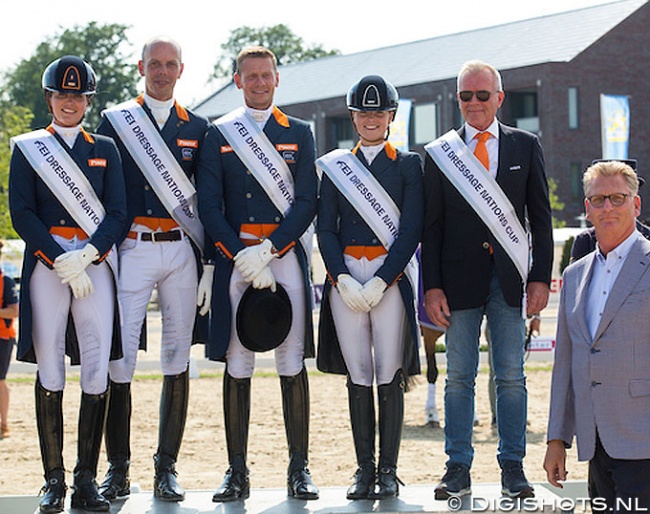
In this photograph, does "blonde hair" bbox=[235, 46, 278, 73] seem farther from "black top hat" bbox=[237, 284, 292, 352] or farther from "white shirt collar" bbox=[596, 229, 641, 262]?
"white shirt collar" bbox=[596, 229, 641, 262]

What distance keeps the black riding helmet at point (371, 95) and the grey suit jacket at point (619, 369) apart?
1834mm

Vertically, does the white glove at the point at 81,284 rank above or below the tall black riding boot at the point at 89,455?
above

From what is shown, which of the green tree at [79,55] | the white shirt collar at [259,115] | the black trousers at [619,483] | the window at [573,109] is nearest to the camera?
the black trousers at [619,483]

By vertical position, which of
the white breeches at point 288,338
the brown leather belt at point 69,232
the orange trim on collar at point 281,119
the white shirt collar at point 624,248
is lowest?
the white breeches at point 288,338

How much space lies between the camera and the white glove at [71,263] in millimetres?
5531

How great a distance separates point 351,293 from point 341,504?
3.64ft

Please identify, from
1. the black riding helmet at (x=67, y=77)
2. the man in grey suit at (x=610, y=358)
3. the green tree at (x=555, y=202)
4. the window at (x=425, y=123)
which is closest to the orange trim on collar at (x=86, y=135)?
the black riding helmet at (x=67, y=77)

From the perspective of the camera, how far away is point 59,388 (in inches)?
227

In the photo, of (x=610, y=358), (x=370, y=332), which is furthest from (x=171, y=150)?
(x=610, y=358)

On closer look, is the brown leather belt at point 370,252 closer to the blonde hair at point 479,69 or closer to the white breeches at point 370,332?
the white breeches at point 370,332

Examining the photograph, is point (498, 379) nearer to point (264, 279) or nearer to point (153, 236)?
point (264, 279)

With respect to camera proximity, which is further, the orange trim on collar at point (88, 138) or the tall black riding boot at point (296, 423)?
the tall black riding boot at point (296, 423)

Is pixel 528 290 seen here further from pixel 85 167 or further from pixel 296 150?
pixel 85 167

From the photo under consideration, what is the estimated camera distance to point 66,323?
227 inches
